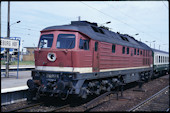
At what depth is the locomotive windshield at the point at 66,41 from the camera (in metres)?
9.16

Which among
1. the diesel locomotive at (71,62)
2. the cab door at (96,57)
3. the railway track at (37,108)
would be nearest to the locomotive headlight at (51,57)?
the diesel locomotive at (71,62)

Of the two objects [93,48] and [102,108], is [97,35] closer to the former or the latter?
[93,48]

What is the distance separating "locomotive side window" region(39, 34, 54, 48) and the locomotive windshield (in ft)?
1.60

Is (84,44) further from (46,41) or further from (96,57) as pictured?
(46,41)

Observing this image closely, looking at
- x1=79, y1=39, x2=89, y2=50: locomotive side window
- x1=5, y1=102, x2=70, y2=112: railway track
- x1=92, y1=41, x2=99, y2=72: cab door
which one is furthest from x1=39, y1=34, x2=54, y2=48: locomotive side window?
x1=5, y1=102, x2=70, y2=112: railway track

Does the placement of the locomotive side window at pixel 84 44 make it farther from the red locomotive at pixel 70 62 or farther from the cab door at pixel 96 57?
the cab door at pixel 96 57

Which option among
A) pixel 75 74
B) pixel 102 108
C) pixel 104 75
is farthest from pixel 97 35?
pixel 102 108

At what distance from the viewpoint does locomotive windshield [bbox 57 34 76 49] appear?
9.16 meters

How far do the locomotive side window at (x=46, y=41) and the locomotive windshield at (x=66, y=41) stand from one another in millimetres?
488

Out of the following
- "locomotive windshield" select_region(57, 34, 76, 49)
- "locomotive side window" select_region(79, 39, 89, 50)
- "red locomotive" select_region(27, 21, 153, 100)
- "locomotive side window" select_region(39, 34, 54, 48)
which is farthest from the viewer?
"locomotive side window" select_region(39, 34, 54, 48)

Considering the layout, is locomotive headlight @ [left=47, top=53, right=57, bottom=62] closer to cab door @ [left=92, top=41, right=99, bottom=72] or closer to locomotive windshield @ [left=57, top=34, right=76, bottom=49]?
locomotive windshield @ [left=57, top=34, right=76, bottom=49]

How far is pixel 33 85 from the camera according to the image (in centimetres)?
914

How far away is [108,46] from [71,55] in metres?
3.31

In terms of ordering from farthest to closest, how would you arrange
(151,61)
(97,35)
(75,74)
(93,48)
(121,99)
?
(151,61)
(121,99)
(97,35)
(93,48)
(75,74)
